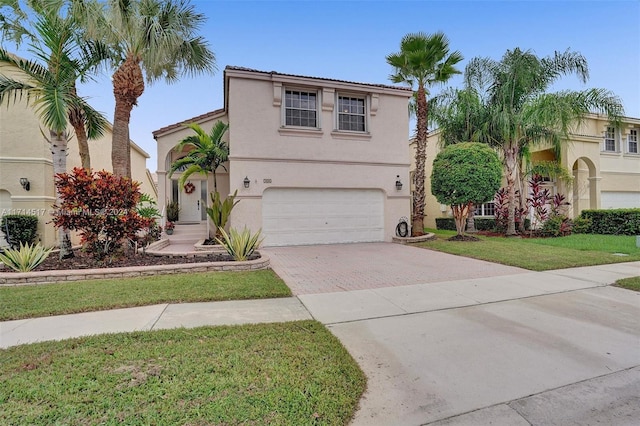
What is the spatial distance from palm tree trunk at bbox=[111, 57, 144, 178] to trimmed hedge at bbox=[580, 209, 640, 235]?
794 inches

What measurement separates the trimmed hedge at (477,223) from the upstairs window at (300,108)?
10.9 m

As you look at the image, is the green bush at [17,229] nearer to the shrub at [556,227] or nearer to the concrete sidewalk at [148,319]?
the concrete sidewalk at [148,319]

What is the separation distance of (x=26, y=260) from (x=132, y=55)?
609 centimetres

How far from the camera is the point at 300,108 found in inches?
496

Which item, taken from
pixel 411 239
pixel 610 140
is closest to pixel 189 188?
pixel 411 239

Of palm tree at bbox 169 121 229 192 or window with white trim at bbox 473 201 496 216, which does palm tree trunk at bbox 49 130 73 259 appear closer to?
palm tree at bbox 169 121 229 192

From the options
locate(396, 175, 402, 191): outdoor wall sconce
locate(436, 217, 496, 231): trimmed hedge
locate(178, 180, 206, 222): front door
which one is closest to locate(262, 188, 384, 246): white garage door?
locate(396, 175, 402, 191): outdoor wall sconce

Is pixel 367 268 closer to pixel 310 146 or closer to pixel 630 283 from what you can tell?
pixel 630 283

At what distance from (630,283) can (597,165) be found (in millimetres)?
15972

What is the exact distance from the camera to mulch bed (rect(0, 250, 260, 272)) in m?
7.43

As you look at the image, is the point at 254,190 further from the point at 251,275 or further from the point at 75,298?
the point at 75,298

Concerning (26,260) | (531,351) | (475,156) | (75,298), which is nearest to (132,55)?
(26,260)

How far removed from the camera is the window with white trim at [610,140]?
1896 centimetres

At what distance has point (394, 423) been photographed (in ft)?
7.57
